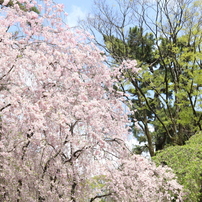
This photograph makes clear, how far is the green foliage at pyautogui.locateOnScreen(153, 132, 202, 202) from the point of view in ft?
27.5

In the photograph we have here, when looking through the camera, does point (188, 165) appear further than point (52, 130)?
Yes

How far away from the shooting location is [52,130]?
5.27 m

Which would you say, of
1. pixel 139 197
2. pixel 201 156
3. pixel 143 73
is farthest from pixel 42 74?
pixel 143 73

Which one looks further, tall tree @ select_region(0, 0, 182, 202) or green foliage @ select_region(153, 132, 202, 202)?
green foliage @ select_region(153, 132, 202, 202)

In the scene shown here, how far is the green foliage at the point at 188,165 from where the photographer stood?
8391 millimetres

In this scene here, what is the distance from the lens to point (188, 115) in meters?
13.9

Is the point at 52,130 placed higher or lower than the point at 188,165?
higher

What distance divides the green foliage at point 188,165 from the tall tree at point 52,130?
2.35 m

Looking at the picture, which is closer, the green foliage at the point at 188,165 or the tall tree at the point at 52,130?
the tall tree at the point at 52,130

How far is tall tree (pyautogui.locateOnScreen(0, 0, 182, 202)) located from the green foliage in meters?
2.35

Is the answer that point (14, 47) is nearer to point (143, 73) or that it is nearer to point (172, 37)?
point (143, 73)

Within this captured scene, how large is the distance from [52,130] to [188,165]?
527cm

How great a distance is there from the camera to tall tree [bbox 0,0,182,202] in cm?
501

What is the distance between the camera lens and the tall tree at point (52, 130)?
197 inches
